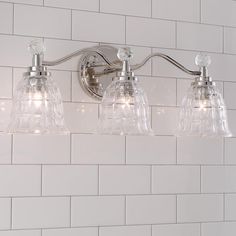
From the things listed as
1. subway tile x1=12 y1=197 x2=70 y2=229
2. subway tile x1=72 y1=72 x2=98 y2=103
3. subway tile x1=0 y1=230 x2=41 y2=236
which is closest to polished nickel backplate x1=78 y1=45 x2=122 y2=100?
subway tile x1=72 y1=72 x2=98 y2=103

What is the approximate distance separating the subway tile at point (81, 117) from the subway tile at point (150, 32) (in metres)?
0.25

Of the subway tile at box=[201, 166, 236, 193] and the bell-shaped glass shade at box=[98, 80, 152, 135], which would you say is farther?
the subway tile at box=[201, 166, 236, 193]

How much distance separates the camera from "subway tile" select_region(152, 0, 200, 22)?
1.75 meters

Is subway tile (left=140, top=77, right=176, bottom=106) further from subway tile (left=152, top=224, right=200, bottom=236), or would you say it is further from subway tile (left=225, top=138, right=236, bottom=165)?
subway tile (left=152, top=224, right=200, bottom=236)

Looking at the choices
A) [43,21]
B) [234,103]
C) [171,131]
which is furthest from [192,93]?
[43,21]

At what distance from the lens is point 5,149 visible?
154 cm

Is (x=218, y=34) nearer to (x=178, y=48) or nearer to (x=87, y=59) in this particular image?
(x=178, y=48)

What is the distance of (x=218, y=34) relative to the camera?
1.82m

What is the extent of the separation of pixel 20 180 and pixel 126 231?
0.37m

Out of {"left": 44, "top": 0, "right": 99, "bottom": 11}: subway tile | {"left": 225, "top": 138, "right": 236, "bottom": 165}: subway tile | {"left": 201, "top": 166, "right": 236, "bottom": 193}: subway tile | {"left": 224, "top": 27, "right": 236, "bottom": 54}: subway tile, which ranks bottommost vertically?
{"left": 201, "top": 166, "right": 236, "bottom": 193}: subway tile

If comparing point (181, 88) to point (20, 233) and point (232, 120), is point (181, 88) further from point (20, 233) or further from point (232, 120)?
point (20, 233)

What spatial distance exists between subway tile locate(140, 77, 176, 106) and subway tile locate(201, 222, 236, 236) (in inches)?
16.6

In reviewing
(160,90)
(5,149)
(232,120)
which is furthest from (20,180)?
(232,120)

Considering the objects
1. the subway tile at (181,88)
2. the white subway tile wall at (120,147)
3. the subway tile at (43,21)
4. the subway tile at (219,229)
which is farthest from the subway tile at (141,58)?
the subway tile at (219,229)
